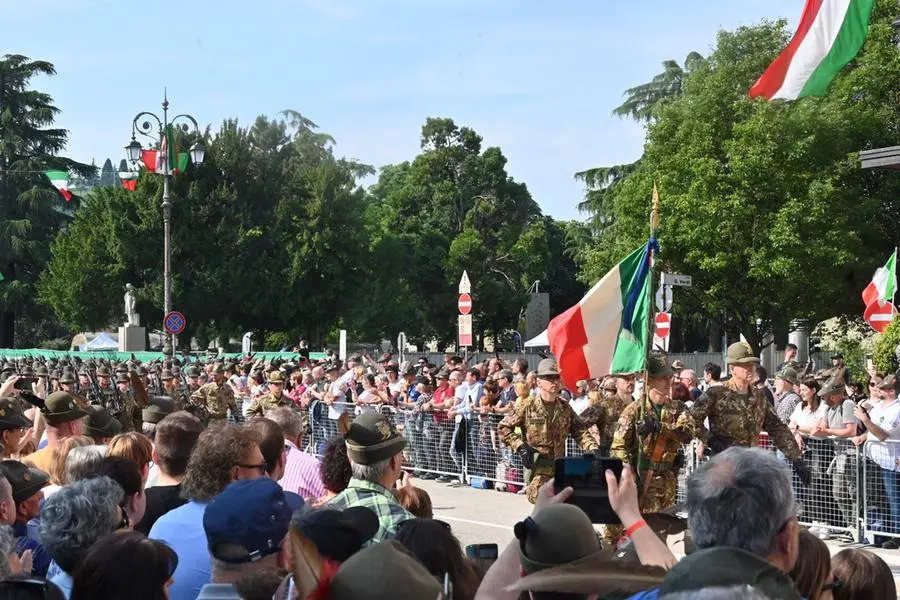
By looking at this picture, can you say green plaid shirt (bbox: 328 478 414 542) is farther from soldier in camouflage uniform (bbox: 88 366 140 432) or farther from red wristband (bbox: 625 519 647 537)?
soldier in camouflage uniform (bbox: 88 366 140 432)

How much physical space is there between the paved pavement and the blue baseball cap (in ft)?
23.6

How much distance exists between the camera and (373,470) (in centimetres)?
537

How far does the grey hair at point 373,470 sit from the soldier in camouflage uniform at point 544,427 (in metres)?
4.91

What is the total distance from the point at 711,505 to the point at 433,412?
1442 centimetres

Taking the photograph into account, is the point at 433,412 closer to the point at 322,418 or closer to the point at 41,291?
the point at 322,418

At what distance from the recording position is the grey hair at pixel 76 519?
14.3 ft

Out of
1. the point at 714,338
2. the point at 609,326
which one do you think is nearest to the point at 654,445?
the point at 609,326

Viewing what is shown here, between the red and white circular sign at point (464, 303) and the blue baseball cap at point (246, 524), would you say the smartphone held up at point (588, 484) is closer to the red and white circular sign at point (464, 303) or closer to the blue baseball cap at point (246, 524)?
the blue baseball cap at point (246, 524)

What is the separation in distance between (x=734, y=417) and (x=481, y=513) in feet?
16.1

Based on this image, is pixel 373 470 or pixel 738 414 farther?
pixel 738 414

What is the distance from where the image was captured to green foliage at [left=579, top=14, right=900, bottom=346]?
40.8m

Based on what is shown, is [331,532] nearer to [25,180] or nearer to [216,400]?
[216,400]

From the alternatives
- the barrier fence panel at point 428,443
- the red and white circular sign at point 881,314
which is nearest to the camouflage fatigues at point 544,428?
the barrier fence panel at point 428,443

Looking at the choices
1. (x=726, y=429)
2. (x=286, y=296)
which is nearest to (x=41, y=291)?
(x=286, y=296)
